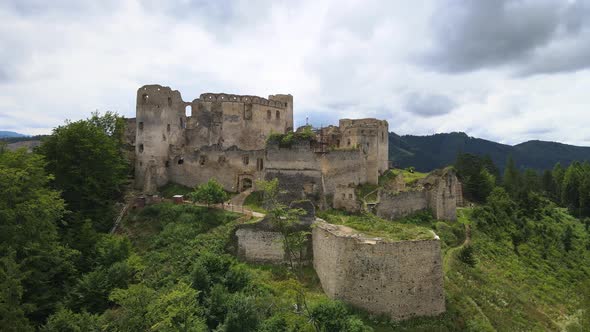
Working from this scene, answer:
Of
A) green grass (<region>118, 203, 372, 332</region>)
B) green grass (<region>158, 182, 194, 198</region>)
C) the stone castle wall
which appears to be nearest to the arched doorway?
green grass (<region>158, 182, 194, 198</region>)

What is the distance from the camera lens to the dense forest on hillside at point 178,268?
798 inches

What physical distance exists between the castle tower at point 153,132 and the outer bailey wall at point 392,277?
76.7 ft

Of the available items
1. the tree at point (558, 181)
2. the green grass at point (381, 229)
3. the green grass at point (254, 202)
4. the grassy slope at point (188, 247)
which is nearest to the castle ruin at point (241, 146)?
the green grass at point (254, 202)

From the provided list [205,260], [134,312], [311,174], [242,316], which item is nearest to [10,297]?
[134,312]

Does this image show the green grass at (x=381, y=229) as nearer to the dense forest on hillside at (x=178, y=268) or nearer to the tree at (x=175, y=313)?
the dense forest on hillside at (x=178, y=268)

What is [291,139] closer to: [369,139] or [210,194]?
[210,194]

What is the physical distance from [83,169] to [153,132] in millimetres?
8813

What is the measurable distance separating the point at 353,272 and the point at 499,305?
1177cm

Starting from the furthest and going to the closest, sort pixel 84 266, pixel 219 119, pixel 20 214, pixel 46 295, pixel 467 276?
→ pixel 219 119 < pixel 467 276 < pixel 84 266 < pixel 46 295 < pixel 20 214

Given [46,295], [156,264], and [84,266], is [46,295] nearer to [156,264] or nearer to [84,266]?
[84,266]

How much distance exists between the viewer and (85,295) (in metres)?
23.6

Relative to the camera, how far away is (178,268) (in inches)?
1032

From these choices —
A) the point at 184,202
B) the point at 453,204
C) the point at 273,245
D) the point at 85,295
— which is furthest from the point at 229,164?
the point at 453,204

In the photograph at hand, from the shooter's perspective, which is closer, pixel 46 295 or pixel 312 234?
pixel 46 295
